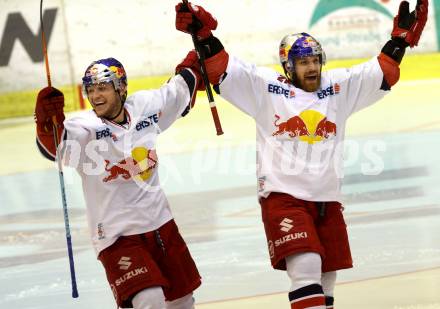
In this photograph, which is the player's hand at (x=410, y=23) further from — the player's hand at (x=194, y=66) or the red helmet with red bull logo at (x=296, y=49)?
the player's hand at (x=194, y=66)

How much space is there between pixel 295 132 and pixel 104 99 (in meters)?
0.86

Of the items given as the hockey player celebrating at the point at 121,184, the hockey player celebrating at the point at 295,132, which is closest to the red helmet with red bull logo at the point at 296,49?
the hockey player celebrating at the point at 295,132

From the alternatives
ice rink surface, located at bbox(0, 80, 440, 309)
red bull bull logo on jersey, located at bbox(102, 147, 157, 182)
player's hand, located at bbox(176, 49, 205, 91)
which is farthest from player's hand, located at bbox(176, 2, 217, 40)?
ice rink surface, located at bbox(0, 80, 440, 309)

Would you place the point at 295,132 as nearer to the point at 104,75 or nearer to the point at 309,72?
the point at 309,72

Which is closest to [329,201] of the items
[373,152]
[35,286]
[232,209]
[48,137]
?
[48,137]

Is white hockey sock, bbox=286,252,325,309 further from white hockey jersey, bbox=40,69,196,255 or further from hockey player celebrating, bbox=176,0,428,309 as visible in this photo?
white hockey jersey, bbox=40,69,196,255

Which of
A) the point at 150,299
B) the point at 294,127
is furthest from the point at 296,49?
the point at 150,299

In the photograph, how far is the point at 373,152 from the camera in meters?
10.3

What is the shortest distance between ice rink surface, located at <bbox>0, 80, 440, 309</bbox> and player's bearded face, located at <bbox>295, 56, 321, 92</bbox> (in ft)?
3.57

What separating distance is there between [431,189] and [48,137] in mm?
4118

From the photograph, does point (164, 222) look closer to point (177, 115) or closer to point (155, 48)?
point (177, 115)

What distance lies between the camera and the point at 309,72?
17.4ft

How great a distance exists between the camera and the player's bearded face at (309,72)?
17.4 ft

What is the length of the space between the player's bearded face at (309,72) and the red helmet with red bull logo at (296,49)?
23 millimetres
